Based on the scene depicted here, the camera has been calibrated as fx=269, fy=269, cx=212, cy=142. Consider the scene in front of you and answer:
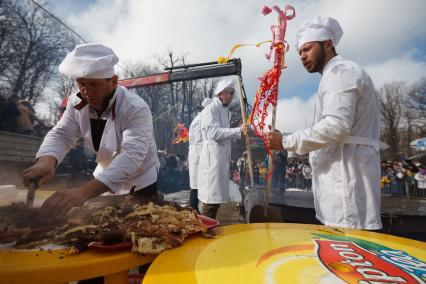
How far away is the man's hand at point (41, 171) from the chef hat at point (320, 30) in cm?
196

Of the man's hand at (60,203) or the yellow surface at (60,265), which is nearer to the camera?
the yellow surface at (60,265)

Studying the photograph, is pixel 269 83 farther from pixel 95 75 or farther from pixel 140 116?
pixel 95 75

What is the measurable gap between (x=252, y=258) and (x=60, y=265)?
0.64 meters

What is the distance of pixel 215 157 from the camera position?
4.20 meters

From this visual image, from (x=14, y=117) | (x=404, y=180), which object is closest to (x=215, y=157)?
(x=14, y=117)

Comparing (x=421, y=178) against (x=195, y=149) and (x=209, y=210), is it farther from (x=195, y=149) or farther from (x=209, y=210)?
(x=209, y=210)

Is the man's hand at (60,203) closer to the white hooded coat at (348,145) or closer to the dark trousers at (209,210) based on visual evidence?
the white hooded coat at (348,145)

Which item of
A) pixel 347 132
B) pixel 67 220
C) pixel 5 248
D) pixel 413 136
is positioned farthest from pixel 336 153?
pixel 413 136

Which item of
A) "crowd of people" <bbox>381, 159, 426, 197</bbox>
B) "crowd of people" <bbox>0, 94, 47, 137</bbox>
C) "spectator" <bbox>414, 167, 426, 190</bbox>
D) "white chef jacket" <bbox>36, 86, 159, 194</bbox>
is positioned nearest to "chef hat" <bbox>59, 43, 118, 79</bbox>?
"white chef jacket" <bbox>36, 86, 159, 194</bbox>

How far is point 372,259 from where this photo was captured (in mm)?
1024

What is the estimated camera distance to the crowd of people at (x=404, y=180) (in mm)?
12617

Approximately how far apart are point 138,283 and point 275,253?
1038 mm

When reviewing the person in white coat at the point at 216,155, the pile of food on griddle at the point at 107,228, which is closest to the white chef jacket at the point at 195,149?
the person in white coat at the point at 216,155

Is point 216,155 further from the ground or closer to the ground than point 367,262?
further from the ground
